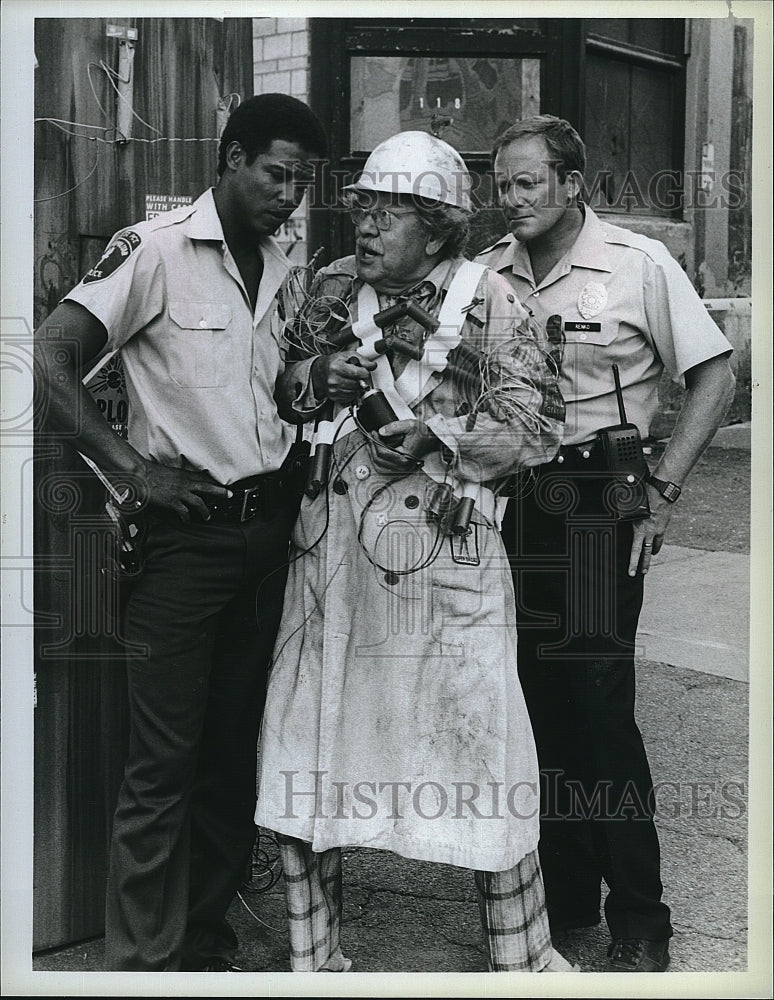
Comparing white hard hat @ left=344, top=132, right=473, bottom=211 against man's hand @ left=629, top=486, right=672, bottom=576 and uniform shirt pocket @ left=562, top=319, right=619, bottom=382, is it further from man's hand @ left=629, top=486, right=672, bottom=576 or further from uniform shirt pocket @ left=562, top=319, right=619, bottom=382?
man's hand @ left=629, top=486, right=672, bottom=576

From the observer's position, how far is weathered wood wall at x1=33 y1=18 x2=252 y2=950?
3.34 m

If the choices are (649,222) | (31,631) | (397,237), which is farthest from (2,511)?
(649,222)

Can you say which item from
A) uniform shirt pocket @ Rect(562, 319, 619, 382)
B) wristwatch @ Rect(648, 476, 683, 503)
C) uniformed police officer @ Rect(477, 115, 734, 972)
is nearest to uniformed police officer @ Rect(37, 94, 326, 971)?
uniformed police officer @ Rect(477, 115, 734, 972)

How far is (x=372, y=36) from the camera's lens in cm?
356

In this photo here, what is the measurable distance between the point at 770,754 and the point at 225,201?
1938 millimetres

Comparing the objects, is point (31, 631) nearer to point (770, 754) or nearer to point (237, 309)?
point (237, 309)

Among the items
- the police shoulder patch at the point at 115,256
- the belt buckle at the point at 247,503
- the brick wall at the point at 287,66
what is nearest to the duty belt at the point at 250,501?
the belt buckle at the point at 247,503

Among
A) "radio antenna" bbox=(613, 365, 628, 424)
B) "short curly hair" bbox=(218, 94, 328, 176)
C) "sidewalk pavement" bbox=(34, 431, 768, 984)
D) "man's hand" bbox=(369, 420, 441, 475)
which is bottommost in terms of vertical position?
"sidewalk pavement" bbox=(34, 431, 768, 984)

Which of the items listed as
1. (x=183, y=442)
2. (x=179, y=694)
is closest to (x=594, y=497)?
(x=183, y=442)

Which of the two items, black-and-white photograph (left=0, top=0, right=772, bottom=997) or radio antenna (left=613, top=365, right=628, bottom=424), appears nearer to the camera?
black-and-white photograph (left=0, top=0, right=772, bottom=997)

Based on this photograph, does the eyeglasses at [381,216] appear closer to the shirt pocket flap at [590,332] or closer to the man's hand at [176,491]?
the shirt pocket flap at [590,332]

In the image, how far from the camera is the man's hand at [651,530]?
3.46 m

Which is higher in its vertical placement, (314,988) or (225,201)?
(225,201)

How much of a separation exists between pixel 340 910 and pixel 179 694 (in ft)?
2.30
